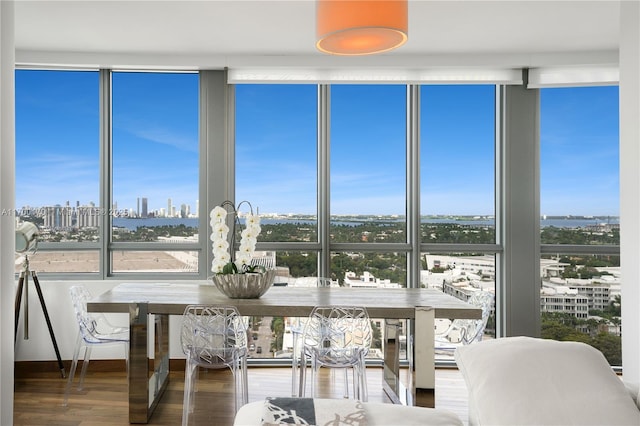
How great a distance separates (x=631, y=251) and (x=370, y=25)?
177 cm

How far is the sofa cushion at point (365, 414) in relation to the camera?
5.36 ft

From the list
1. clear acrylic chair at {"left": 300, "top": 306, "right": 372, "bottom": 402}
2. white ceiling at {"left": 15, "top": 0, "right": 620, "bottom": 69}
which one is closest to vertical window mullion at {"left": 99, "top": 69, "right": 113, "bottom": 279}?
white ceiling at {"left": 15, "top": 0, "right": 620, "bottom": 69}

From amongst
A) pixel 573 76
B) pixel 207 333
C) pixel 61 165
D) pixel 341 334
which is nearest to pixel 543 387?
pixel 341 334

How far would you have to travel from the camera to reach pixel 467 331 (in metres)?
3.62

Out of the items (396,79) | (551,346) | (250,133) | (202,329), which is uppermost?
(396,79)

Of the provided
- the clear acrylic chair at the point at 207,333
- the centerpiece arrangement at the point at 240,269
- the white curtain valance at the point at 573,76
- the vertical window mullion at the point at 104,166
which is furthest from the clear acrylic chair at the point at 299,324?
the white curtain valance at the point at 573,76

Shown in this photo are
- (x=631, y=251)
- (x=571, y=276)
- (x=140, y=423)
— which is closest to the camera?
(x=631, y=251)

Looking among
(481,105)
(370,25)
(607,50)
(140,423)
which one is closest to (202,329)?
(140,423)

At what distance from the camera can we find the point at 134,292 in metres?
3.46

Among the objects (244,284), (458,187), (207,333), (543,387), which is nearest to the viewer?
(543,387)

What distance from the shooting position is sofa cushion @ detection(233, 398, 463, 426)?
64.3 inches

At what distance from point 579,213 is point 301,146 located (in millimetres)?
2734

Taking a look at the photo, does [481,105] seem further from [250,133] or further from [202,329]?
[202,329]

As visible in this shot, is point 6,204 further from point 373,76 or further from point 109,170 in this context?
point 373,76
